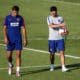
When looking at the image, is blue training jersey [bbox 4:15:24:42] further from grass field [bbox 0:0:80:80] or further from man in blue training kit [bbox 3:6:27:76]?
grass field [bbox 0:0:80:80]

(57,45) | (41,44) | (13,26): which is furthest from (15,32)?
(41,44)

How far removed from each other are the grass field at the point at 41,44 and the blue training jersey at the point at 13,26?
3.99ft

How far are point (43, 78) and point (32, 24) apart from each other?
15953mm

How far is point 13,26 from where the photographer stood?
15422mm

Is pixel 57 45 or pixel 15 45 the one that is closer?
pixel 15 45

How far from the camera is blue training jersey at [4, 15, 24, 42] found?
1538cm

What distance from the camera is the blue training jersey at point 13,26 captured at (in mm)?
15375

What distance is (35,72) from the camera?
1634 centimetres

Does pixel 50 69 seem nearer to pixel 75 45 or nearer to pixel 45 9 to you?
pixel 75 45

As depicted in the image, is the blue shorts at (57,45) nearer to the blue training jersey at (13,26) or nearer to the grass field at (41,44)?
the grass field at (41,44)

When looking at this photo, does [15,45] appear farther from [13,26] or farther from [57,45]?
[57,45]

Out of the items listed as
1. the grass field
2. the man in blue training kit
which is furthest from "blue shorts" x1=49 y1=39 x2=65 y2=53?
the man in blue training kit

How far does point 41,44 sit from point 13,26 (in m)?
7.45

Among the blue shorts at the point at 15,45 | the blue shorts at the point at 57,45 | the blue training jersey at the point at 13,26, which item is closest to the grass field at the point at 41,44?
the blue shorts at the point at 57,45
